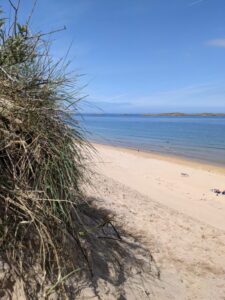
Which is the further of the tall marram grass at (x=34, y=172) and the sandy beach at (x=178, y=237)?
the sandy beach at (x=178, y=237)

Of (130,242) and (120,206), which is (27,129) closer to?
(130,242)

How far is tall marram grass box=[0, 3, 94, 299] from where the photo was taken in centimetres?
231

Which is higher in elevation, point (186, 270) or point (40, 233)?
point (40, 233)

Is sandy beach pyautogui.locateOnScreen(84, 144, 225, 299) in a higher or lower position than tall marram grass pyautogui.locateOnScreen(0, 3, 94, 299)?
lower

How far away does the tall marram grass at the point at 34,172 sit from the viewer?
2.31m

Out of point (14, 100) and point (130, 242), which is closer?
point (14, 100)

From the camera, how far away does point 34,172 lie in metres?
2.55

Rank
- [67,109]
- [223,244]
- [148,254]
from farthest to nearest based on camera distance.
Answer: [223,244], [148,254], [67,109]

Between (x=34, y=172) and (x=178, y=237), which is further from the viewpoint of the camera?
(x=178, y=237)

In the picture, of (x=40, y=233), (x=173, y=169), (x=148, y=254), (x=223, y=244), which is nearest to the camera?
(x=40, y=233)

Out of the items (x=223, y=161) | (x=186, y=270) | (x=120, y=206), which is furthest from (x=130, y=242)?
(x=223, y=161)

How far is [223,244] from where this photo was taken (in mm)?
4816

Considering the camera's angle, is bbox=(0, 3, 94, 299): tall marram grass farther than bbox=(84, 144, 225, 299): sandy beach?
No

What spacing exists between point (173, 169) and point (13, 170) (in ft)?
36.7
